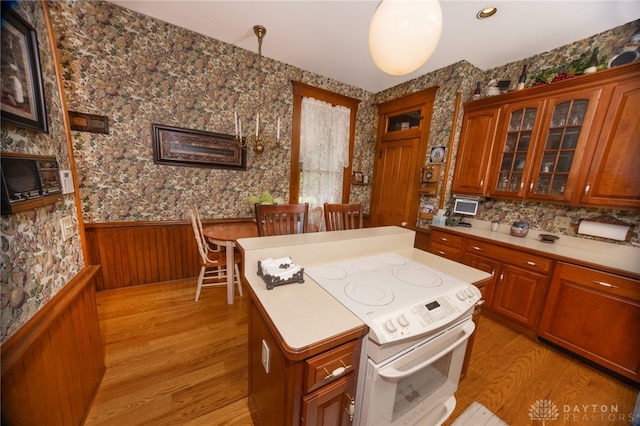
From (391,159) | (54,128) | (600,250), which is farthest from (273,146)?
(600,250)

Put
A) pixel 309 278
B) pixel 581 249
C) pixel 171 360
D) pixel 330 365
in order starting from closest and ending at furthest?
pixel 330 365 < pixel 309 278 < pixel 171 360 < pixel 581 249

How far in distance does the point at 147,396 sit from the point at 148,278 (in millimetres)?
1585

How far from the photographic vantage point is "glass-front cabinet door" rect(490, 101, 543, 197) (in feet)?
7.25

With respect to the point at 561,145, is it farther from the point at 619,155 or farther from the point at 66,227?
the point at 66,227

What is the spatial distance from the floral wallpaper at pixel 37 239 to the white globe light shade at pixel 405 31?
143 cm

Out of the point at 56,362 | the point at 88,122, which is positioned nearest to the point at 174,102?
the point at 88,122

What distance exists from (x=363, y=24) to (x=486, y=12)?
1020mm

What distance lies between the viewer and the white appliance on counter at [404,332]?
2.74 ft

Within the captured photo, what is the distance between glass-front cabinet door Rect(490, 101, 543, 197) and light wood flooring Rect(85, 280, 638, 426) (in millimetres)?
1488

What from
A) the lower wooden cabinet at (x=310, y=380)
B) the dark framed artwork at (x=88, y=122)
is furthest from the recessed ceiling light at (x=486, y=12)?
the dark framed artwork at (x=88, y=122)

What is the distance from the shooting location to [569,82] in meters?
1.93

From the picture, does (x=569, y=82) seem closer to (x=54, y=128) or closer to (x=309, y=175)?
(x=309, y=175)

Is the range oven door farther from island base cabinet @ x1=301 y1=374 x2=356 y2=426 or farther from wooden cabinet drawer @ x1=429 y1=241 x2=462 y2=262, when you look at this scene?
wooden cabinet drawer @ x1=429 y1=241 x2=462 y2=262

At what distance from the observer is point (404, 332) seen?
823mm
